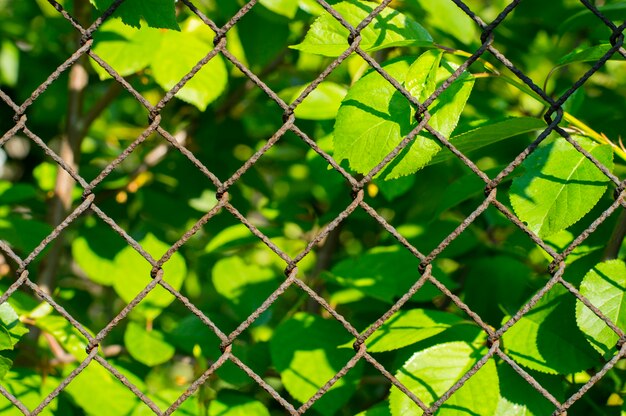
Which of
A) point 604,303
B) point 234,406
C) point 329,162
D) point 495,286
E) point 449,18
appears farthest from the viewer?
point 495,286

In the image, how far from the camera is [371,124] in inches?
44.2

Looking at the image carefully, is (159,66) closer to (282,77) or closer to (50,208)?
(50,208)

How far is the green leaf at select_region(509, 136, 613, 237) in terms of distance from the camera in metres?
1.15

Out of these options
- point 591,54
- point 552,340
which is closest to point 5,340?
point 552,340

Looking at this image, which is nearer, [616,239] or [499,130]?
[499,130]

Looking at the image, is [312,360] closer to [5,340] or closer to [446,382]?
[446,382]

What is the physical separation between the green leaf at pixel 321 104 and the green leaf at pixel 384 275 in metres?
0.30

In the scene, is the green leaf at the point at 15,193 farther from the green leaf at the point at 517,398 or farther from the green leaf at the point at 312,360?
the green leaf at the point at 517,398

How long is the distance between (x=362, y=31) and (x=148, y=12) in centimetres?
31

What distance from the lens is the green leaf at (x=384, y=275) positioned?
148 cm

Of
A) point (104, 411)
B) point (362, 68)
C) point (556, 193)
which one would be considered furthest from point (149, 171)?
point (556, 193)

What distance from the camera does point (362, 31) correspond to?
3.80 feet

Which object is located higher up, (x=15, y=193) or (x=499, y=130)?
(x=499, y=130)

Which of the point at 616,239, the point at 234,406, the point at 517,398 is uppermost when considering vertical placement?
the point at 616,239
